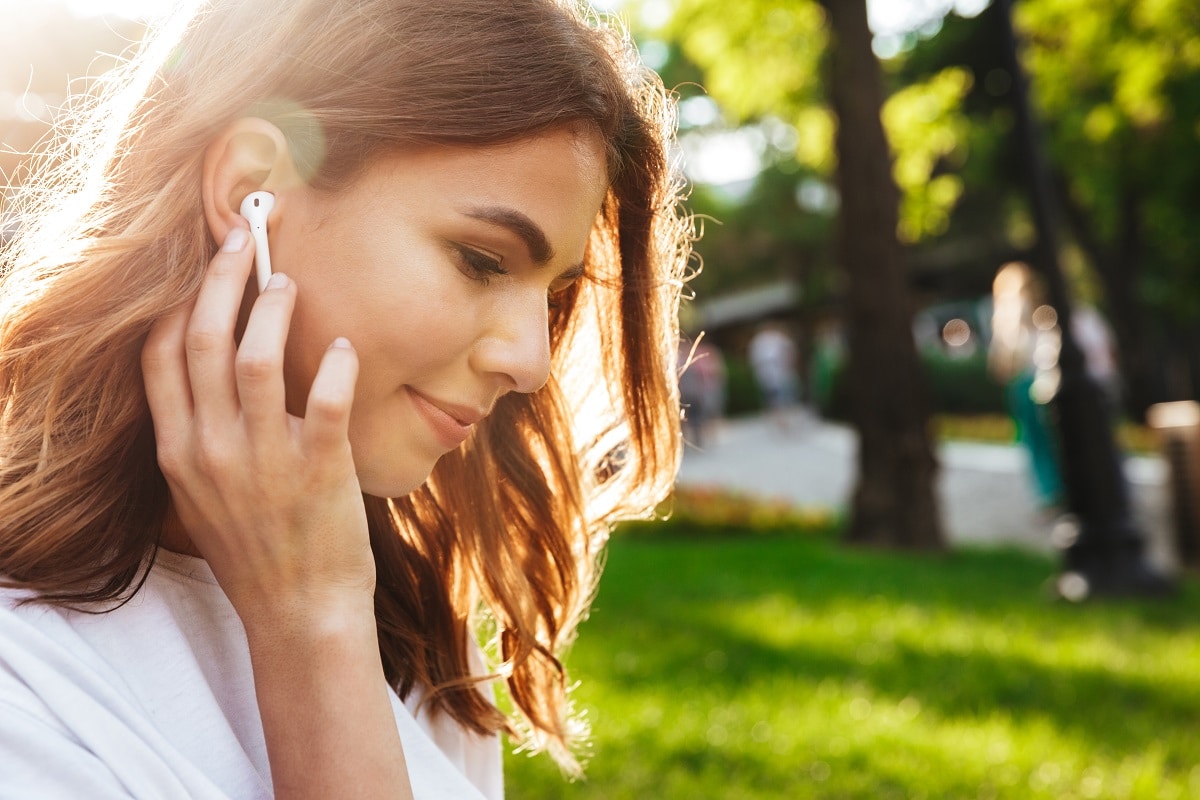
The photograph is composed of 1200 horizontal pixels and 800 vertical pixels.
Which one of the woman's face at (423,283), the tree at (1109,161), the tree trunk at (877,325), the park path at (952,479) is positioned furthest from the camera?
the tree at (1109,161)

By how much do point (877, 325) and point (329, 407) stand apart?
27.9 feet

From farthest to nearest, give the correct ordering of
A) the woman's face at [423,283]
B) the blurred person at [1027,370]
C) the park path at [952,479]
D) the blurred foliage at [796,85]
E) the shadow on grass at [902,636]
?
the blurred foliage at [796,85] < the park path at [952,479] < the blurred person at [1027,370] < the shadow on grass at [902,636] < the woman's face at [423,283]

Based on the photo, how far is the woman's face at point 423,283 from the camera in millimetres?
1358

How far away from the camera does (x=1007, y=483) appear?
1415 centimetres

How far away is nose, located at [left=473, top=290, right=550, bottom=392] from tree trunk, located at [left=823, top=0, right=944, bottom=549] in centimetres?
803

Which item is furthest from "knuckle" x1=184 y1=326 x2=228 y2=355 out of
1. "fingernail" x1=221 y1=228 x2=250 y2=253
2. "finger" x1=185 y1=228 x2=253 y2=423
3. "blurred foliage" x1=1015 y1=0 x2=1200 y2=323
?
"blurred foliage" x1=1015 y1=0 x2=1200 y2=323

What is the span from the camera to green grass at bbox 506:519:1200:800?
355 cm

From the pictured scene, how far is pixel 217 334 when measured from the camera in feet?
4.23

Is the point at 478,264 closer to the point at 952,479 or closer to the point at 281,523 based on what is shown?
the point at 281,523

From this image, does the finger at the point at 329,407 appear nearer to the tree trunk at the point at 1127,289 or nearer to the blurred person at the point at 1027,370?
the blurred person at the point at 1027,370

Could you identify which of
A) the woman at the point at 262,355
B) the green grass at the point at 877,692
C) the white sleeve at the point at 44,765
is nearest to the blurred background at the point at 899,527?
the green grass at the point at 877,692

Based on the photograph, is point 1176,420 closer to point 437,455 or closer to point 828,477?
point 828,477

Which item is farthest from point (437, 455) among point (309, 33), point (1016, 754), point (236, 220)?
point (1016, 754)

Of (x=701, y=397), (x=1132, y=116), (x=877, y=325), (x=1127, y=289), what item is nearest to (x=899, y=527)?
(x=877, y=325)
